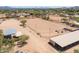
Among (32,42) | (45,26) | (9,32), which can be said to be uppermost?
(45,26)

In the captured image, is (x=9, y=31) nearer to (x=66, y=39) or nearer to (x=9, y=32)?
(x=9, y=32)

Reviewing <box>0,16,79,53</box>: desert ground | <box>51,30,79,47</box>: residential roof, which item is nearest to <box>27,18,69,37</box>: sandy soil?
<box>0,16,79,53</box>: desert ground

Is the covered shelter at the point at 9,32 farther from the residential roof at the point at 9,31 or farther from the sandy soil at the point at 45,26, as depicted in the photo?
the sandy soil at the point at 45,26

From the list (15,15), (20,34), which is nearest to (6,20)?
(15,15)

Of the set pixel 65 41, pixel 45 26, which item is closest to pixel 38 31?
pixel 45 26

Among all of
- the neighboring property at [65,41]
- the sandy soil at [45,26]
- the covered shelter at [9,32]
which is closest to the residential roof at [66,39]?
the neighboring property at [65,41]

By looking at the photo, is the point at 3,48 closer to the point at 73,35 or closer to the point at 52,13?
the point at 52,13
